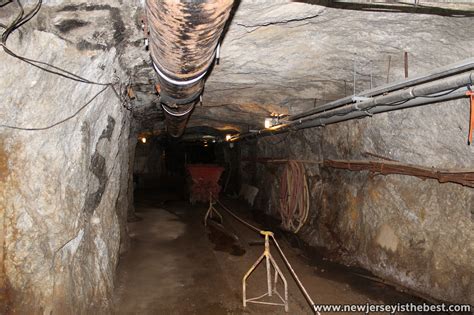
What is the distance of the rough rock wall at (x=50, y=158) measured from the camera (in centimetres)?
328

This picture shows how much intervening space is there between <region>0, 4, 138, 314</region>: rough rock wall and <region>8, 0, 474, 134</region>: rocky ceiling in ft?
0.12

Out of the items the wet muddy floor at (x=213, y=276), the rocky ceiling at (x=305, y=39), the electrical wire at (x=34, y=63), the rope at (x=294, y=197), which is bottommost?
the wet muddy floor at (x=213, y=276)

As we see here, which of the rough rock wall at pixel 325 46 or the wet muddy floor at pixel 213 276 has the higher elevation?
the rough rock wall at pixel 325 46

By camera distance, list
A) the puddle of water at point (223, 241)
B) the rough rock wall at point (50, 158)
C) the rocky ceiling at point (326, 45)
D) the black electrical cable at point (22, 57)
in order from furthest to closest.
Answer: the puddle of water at point (223, 241) → the rocky ceiling at point (326, 45) → the rough rock wall at point (50, 158) → the black electrical cable at point (22, 57)

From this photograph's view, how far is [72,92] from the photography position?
3.86 meters

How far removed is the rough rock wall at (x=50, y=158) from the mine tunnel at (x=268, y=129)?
0.06 ft

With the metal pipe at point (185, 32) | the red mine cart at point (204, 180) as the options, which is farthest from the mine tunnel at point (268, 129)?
the red mine cart at point (204, 180)

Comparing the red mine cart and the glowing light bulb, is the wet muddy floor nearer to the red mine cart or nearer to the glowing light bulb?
the glowing light bulb

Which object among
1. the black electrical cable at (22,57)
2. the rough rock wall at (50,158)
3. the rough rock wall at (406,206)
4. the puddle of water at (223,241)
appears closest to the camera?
the black electrical cable at (22,57)

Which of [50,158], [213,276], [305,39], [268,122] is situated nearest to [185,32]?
[50,158]

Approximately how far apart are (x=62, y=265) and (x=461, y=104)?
18.0 feet

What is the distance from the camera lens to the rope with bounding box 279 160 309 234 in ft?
34.3

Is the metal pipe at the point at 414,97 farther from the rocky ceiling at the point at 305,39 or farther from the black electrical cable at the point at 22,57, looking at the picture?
the black electrical cable at the point at 22,57

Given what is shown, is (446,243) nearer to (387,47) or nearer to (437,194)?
(437,194)
